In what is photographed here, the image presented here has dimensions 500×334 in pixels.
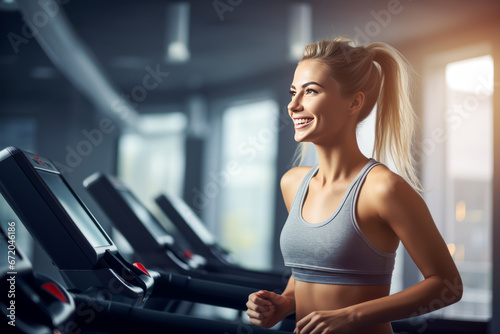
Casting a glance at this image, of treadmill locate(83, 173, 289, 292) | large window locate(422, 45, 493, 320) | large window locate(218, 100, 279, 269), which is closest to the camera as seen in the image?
treadmill locate(83, 173, 289, 292)

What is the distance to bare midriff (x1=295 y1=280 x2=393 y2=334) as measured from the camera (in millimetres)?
1056

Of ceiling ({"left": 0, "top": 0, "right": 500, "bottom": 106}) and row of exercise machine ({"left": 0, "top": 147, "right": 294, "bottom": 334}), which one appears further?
ceiling ({"left": 0, "top": 0, "right": 500, "bottom": 106})

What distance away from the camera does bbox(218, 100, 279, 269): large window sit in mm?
5699

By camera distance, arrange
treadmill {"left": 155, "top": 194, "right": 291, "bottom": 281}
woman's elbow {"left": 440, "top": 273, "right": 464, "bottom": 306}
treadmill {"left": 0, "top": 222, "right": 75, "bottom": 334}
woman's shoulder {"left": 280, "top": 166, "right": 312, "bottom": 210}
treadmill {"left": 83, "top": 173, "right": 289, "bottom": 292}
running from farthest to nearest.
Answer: treadmill {"left": 155, "top": 194, "right": 291, "bottom": 281}, treadmill {"left": 83, "top": 173, "right": 289, "bottom": 292}, woman's shoulder {"left": 280, "top": 166, "right": 312, "bottom": 210}, woman's elbow {"left": 440, "top": 273, "right": 464, "bottom": 306}, treadmill {"left": 0, "top": 222, "right": 75, "bottom": 334}

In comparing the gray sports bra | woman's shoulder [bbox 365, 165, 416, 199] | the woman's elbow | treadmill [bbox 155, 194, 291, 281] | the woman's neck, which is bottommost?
treadmill [bbox 155, 194, 291, 281]

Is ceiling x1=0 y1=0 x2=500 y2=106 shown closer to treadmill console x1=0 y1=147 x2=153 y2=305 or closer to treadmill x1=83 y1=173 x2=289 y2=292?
treadmill x1=83 y1=173 x2=289 y2=292

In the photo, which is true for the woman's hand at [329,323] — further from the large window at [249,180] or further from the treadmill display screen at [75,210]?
the large window at [249,180]

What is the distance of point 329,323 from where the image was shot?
0.96 m

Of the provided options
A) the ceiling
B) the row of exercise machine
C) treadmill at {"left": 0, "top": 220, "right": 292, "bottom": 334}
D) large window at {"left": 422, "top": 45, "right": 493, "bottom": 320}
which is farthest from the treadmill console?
large window at {"left": 422, "top": 45, "right": 493, "bottom": 320}

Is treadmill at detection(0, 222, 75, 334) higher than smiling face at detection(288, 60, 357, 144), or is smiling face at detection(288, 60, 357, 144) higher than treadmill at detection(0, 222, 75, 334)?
smiling face at detection(288, 60, 357, 144)

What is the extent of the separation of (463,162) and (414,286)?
3.53m

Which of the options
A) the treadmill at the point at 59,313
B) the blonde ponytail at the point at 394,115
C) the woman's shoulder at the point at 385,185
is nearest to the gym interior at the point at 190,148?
the treadmill at the point at 59,313

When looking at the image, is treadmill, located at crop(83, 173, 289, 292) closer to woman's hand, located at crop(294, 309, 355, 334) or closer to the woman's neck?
the woman's neck

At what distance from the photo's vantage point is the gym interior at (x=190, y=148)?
1.35 metres
